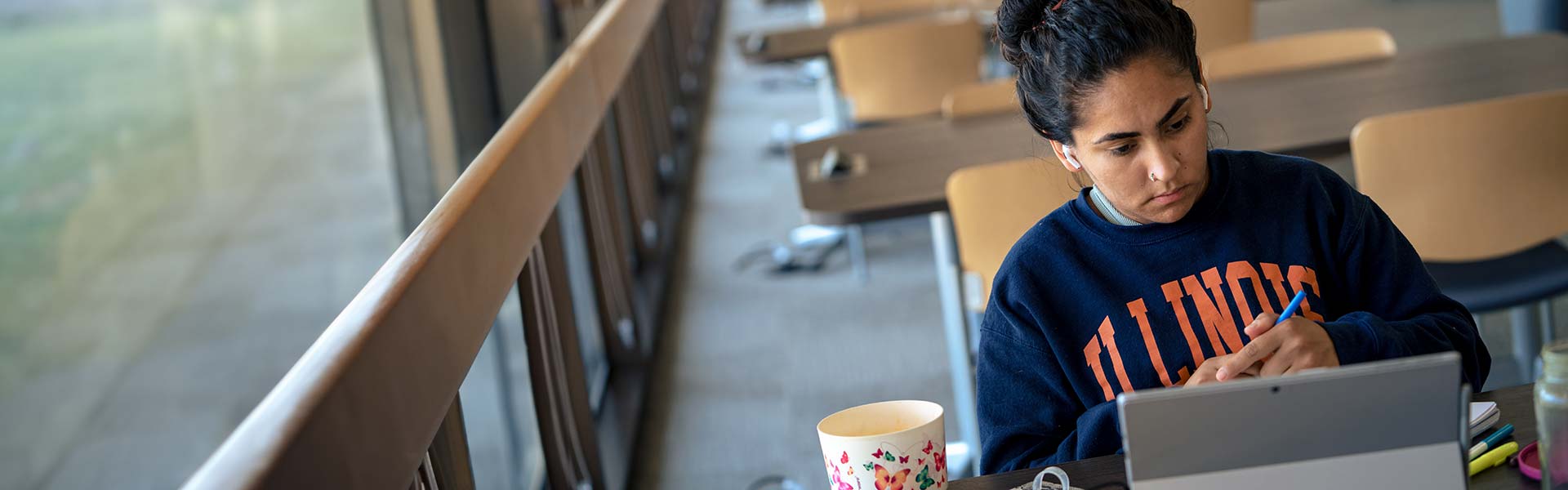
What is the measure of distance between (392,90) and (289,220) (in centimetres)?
62

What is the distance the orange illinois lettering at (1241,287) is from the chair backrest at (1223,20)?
2768 mm

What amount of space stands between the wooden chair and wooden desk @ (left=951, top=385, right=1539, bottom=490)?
0.97 m

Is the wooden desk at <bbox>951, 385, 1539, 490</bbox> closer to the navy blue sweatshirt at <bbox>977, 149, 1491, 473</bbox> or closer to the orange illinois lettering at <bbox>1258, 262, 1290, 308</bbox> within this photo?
the navy blue sweatshirt at <bbox>977, 149, 1491, 473</bbox>

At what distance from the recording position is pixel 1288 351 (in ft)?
3.70

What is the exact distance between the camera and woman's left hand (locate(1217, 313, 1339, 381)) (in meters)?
1.12

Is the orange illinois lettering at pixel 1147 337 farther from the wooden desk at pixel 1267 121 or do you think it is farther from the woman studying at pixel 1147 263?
the wooden desk at pixel 1267 121

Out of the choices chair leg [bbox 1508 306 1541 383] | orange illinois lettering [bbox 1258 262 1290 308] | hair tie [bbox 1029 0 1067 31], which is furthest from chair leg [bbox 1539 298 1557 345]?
hair tie [bbox 1029 0 1067 31]

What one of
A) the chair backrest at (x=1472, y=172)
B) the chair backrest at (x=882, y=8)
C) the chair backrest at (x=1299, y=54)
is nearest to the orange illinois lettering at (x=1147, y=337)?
the chair backrest at (x=1472, y=172)

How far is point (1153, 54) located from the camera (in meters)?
1.22

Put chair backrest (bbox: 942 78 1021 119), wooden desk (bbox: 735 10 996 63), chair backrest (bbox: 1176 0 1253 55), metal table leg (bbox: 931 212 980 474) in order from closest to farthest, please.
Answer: metal table leg (bbox: 931 212 980 474) < chair backrest (bbox: 942 78 1021 119) < chair backrest (bbox: 1176 0 1253 55) < wooden desk (bbox: 735 10 996 63)

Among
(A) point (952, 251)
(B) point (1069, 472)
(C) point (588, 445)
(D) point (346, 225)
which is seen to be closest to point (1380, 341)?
(B) point (1069, 472)

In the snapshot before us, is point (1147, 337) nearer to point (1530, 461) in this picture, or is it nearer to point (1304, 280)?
point (1304, 280)

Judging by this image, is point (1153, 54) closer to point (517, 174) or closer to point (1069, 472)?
point (1069, 472)

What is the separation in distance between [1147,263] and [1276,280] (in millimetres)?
127
